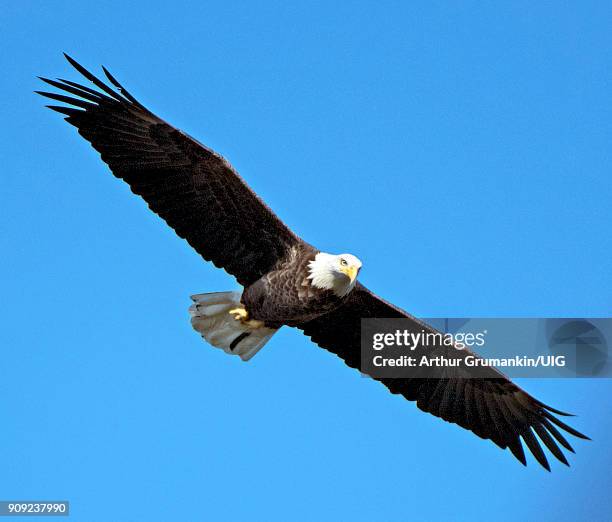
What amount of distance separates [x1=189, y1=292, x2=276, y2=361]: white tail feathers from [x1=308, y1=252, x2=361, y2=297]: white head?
41.8 inches

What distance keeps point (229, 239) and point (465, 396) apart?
9.36ft

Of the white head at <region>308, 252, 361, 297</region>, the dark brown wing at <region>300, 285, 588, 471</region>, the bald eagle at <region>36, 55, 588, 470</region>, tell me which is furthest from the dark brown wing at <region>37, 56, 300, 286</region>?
the dark brown wing at <region>300, 285, 588, 471</region>

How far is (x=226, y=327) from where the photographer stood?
10688 millimetres

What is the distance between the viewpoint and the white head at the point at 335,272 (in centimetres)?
969

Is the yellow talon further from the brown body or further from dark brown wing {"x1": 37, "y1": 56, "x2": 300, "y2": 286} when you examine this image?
dark brown wing {"x1": 37, "y1": 56, "x2": 300, "y2": 286}

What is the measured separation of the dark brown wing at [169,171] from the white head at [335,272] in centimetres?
46

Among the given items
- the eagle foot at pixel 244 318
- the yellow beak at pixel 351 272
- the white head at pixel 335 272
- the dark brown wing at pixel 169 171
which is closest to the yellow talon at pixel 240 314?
the eagle foot at pixel 244 318

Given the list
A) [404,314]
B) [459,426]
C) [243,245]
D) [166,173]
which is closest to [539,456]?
[459,426]

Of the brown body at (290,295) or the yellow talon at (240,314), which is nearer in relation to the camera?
the brown body at (290,295)

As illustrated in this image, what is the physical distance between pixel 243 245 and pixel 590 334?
369cm

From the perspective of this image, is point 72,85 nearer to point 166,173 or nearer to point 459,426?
point 166,173

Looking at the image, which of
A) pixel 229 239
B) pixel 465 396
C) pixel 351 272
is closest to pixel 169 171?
pixel 229 239

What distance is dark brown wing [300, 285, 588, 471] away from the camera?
10.8 meters

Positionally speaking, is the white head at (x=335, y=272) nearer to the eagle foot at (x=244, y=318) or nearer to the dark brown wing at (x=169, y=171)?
the dark brown wing at (x=169, y=171)
